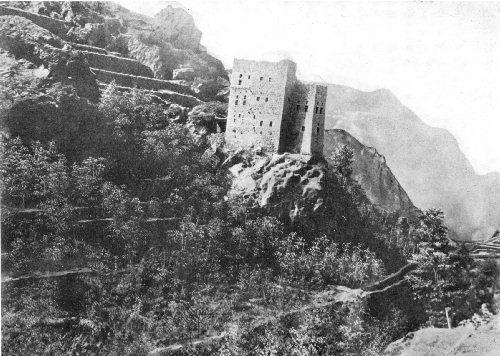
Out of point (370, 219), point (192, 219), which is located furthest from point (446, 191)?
point (192, 219)

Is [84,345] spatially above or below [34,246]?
below

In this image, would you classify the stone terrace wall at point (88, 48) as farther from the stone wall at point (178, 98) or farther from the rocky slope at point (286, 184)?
the rocky slope at point (286, 184)

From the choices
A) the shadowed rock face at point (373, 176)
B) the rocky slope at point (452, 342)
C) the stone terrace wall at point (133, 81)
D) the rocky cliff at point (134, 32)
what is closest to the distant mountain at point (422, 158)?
the shadowed rock face at point (373, 176)

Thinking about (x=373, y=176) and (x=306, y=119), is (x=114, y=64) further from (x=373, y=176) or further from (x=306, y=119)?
(x=373, y=176)

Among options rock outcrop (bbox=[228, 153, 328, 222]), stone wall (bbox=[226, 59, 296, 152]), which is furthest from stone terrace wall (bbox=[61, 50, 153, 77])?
rock outcrop (bbox=[228, 153, 328, 222])

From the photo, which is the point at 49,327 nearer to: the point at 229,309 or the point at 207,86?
the point at 229,309

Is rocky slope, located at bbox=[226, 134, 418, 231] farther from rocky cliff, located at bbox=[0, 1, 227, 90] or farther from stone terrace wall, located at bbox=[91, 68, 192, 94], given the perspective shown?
rocky cliff, located at bbox=[0, 1, 227, 90]

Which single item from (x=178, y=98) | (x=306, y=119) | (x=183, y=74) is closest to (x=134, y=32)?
(x=183, y=74)

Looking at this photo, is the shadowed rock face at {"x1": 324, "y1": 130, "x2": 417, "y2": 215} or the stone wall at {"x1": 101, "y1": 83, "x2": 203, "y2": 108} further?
the shadowed rock face at {"x1": 324, "y1": 130, "x2": 417, "y2": 215}
